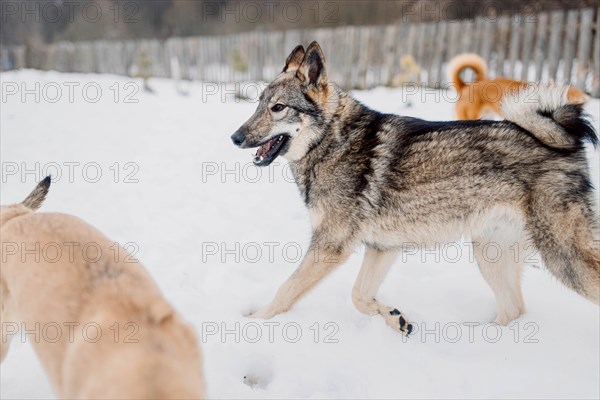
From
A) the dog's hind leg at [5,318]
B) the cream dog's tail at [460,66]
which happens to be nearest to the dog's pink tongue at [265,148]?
the dog's hind leg at [5,318]

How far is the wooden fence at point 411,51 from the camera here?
25.2ft

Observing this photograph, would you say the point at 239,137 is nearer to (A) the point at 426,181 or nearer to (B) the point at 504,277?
(A) the point at 426,181

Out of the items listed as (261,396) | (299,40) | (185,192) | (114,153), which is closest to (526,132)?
(261,396)

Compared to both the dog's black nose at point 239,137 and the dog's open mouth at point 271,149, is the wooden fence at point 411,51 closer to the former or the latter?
the dog's open mouth at point 271,149

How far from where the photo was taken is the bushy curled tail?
2.89 metres

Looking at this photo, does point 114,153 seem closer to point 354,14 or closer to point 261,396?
point 261,396

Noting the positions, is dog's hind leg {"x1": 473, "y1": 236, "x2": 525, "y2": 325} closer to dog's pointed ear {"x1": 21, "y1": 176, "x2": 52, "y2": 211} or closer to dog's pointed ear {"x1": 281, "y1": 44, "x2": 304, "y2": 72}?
dog's pointed ear {"x1": 281, "y1": 44, "x2": 304, "y2": 72}

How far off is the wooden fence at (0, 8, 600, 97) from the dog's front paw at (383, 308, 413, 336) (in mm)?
5790

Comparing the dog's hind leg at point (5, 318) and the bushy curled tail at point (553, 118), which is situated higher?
the bushy curled tail at point (553, 118)

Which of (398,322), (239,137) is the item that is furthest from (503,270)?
(239,137)

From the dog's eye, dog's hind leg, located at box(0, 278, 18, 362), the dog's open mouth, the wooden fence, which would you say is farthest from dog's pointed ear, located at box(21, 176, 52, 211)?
the wooden fence

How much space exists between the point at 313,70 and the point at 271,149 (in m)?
0.61

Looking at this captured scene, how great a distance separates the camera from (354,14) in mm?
16188

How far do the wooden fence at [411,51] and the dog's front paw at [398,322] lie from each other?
19.0 feet
